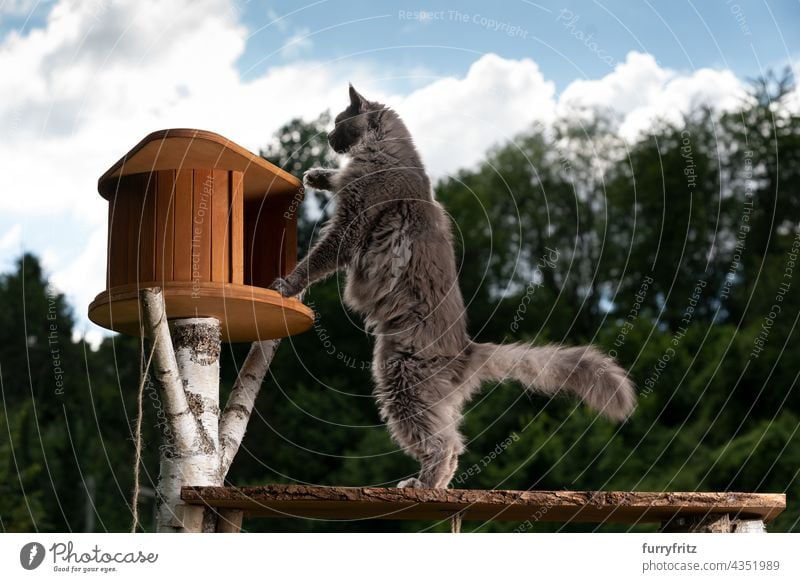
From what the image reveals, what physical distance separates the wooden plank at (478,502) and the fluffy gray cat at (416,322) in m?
0.48

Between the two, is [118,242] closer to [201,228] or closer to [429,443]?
[201,228]

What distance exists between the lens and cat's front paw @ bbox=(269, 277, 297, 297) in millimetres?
5895

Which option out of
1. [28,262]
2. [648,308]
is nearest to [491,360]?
[648,308]

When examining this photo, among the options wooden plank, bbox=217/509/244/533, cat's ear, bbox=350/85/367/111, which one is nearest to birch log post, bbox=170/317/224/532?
wooden plank, bbox=217/509/244/533

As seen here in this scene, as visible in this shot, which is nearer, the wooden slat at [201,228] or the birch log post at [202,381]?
the wooden slat at [201,228]

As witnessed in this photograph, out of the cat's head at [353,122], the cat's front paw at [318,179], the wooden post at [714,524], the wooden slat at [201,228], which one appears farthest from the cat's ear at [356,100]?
the wooden post at [714,524]

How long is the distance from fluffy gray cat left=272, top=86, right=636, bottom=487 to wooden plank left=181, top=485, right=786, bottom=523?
0.48 meters

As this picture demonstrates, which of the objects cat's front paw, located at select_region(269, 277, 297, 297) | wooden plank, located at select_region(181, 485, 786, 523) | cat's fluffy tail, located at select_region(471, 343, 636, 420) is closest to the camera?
wooden plank, located at select_region(181, 485, 786, 523)

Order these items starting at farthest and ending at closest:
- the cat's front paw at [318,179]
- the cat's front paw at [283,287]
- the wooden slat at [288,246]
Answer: the cat's front paw at [318,179] → the wooden slat at [288,246] → the cat's front paw at [283,287]

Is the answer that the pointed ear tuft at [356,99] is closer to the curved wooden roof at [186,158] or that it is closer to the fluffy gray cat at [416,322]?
the fluffy gray cat at [416,322]

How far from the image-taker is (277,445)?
20094 millimetres

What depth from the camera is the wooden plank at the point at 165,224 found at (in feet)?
18.0

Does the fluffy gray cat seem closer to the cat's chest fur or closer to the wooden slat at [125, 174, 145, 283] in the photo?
the cat's chest fur

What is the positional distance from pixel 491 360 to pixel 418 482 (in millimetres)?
939
